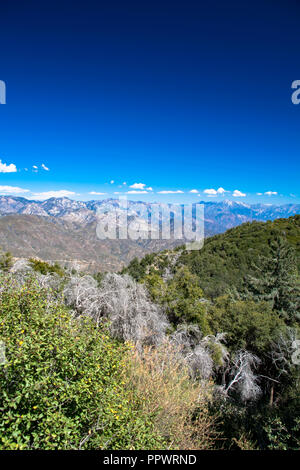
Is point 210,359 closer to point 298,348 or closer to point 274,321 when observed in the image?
point 298,348

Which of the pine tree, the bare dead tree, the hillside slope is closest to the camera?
the bare dead tree

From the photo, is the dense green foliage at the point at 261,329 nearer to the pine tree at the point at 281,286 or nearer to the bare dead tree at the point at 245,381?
the pine tree at the point at 281,286

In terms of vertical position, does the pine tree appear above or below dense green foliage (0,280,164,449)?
→ below

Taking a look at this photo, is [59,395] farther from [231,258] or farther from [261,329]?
[231,258]

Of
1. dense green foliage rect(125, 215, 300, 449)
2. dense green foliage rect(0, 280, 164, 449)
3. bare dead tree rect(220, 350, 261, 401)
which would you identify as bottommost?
bare dead tree rect(220, 350, 261, 401)

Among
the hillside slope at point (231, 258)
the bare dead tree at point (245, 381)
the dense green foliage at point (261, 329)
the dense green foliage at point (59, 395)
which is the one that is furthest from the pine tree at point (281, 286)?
the dense green foliage at point (59, 395)

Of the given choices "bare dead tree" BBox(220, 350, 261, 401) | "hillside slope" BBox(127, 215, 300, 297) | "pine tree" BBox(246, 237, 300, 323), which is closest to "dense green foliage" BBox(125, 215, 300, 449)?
"pine tree" BBox(246, 237, 300, 323)

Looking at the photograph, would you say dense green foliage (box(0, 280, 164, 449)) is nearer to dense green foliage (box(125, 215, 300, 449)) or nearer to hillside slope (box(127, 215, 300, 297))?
dense green foliage (box(125, 215, 300, 449))

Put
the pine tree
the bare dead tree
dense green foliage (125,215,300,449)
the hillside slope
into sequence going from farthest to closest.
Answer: the hillside slope < the pine tree < the bare dead tree < dense green foliage (125,215,300,449)

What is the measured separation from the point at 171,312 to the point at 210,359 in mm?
4139

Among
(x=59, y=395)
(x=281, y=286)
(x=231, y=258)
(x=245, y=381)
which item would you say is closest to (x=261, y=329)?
(x=245, y=381)

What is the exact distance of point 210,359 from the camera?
12.9 m

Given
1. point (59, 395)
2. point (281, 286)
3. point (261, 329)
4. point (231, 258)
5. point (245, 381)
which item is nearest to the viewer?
point (59, 395)

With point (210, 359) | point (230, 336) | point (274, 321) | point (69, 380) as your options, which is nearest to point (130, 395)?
point (69, 380)
